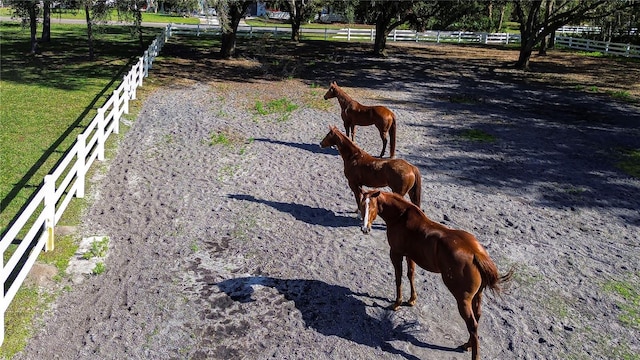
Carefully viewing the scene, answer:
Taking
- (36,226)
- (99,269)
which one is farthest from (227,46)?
(99,269)

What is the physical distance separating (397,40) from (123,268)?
38.4 m

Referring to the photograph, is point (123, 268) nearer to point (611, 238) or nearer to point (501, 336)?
point (501, 336)

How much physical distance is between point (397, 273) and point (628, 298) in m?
3.39

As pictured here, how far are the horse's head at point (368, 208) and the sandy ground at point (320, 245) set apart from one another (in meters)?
1.20

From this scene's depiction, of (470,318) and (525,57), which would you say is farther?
(525,57)

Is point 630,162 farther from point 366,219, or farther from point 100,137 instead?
point 100,137

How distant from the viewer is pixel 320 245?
857 cm

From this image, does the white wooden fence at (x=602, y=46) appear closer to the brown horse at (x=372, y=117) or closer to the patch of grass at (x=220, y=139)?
the brown horse at (x=372, y=117)

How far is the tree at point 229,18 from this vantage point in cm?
2286

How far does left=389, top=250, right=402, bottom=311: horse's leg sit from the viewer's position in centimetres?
658

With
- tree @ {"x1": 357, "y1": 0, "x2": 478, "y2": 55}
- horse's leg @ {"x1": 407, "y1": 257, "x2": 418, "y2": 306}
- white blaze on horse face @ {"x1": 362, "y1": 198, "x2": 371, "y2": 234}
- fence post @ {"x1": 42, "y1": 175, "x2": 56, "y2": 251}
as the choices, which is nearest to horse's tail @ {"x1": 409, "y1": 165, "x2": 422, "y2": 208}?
horse's leg @ {"x1": 407, "y1": 257, "x2": 418, "y2": 306}

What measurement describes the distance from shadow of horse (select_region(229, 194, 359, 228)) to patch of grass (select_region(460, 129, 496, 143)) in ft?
23.2

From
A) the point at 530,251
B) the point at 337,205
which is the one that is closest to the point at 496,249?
the point at 530,251

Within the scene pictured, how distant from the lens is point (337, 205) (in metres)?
10.2
